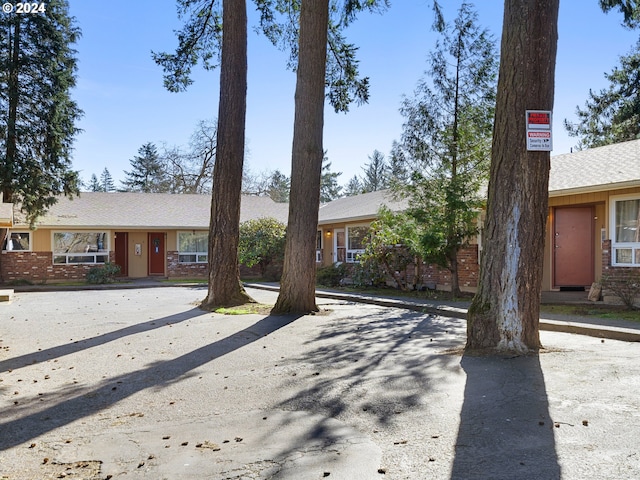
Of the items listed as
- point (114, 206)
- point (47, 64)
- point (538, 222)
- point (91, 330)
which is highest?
point (47, 64)

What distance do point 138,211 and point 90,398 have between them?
22943 mm

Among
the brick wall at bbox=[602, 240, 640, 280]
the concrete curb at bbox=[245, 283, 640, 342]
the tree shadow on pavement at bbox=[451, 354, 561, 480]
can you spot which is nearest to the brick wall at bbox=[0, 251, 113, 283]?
the concrete curb at bbox=[245, 283, 640, 342]

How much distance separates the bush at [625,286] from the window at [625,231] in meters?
0.29

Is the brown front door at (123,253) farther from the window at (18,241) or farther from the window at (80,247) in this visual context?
the window at (18,241)

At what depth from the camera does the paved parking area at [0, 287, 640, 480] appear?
129 inches

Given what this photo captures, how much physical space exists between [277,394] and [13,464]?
7.25ft

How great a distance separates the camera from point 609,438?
352cm

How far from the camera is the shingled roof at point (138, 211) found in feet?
79.0

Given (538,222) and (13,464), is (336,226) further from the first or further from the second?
(13,464)

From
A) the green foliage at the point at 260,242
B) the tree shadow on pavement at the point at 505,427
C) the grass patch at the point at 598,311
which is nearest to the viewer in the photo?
the tree shadow on pavement at the point at 505,427

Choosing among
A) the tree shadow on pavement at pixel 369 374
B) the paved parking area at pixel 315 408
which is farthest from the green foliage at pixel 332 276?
the paved parking area at pixel 315 408

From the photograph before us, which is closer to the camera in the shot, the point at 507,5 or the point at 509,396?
the point at 509,396

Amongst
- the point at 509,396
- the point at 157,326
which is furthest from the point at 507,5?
the point at 157,326

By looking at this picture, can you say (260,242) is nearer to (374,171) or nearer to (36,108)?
(36,108)
